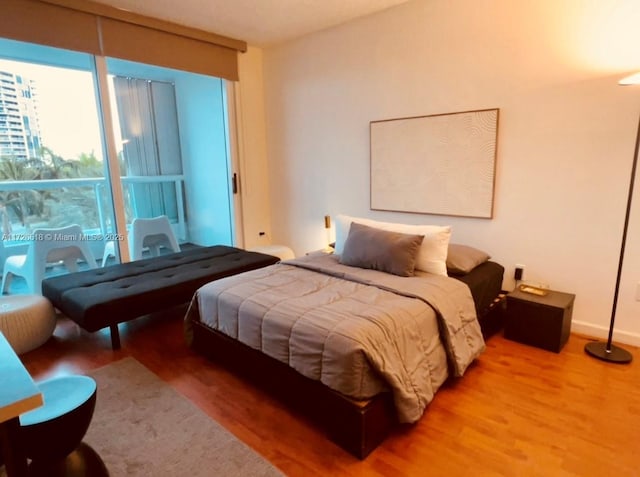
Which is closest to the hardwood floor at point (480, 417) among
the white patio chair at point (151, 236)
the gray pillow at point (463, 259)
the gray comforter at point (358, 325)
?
the gray comforter at point (358, 325)

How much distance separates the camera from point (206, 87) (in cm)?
431

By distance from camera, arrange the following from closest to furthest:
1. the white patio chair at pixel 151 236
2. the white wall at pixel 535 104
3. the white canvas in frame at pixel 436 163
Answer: the white wall at pixel 535 104 < the white canvas in frame at pixel 436 163 < the white patio chair at pixel 151 236

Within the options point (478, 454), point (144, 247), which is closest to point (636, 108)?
point (478, 454)

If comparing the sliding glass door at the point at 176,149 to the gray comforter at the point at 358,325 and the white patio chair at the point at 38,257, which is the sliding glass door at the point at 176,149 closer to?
the white patio chair at the point at 38,257

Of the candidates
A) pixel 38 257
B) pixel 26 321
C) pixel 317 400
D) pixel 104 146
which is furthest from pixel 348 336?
pixel 104 146

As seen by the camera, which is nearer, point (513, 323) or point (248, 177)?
point (513, 323)

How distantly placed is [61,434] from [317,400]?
103 cm

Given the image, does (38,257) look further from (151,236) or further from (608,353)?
(608,353)

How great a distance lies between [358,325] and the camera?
1.77 m

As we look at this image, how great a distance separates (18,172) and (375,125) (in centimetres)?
301

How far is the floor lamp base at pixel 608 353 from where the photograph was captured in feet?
7.79

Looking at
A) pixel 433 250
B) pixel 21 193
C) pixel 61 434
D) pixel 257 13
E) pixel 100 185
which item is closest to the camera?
pixel 61 434

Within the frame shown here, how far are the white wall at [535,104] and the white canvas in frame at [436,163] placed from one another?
3.1 inches

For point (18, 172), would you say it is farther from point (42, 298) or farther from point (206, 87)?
point (206, 87)
